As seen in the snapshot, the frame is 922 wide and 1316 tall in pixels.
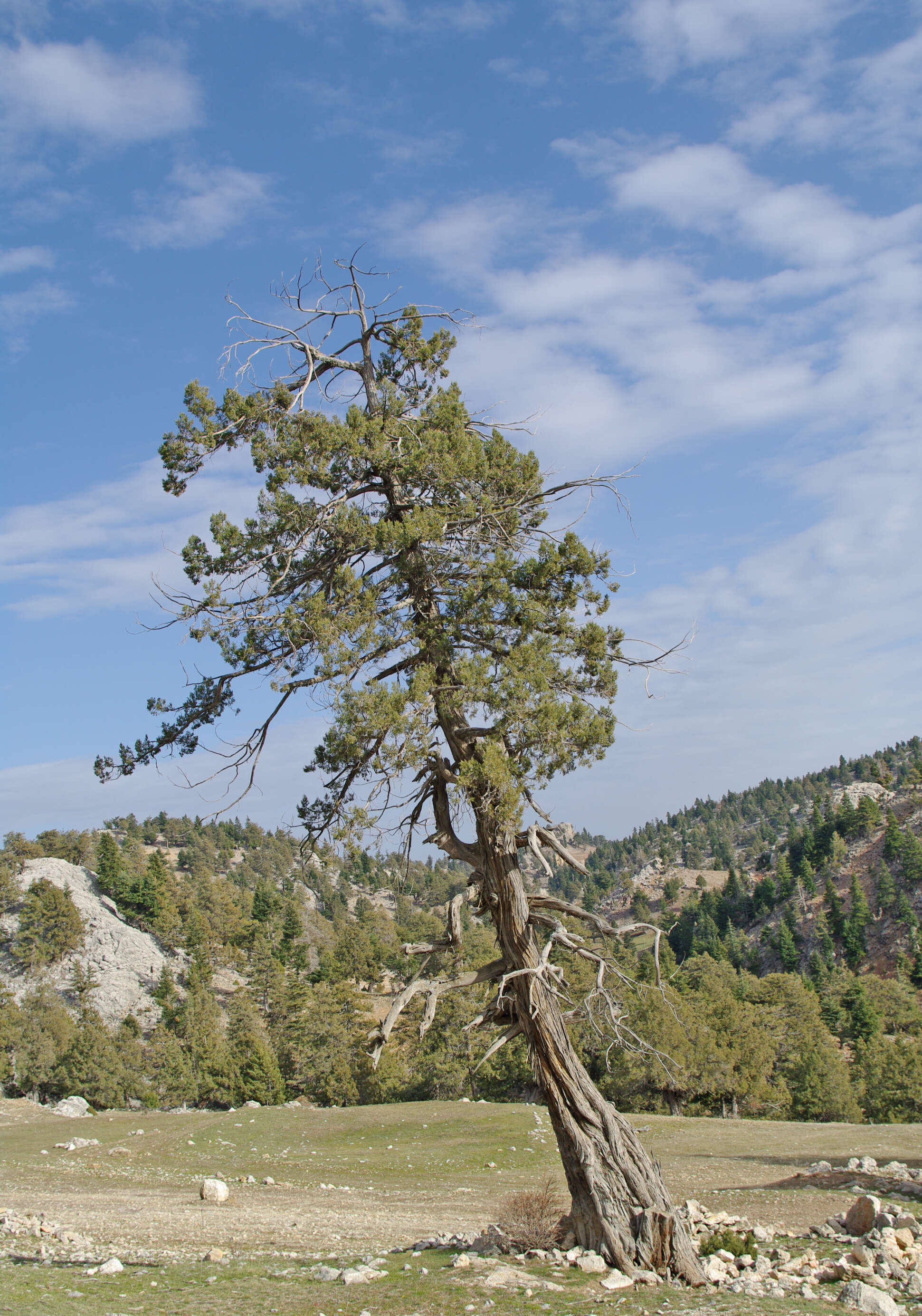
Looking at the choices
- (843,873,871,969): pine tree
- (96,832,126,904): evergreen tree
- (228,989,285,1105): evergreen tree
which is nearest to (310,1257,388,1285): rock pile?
(228,989,285,1105): evergreen tree

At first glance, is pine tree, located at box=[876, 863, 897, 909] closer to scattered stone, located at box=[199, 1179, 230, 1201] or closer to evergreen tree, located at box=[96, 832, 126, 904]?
evergreen tree, located at box=[96, 832, 126, 904]

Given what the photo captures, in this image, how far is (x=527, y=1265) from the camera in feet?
26.8

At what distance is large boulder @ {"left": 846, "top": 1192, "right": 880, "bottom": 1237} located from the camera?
32.8 ft

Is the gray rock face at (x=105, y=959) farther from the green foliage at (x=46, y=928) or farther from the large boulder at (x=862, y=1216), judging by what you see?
the large boulder at (x=862, y=1216)

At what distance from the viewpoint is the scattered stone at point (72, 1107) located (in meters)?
44.0

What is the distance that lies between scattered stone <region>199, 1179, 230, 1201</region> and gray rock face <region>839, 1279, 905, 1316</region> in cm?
1336

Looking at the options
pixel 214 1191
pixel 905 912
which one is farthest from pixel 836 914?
pixel 214 1191

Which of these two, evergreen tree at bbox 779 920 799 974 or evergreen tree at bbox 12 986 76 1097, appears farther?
evergreen tree at bbox 779 920 799 974

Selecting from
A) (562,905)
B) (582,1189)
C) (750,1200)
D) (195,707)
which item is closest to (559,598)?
(562,905)

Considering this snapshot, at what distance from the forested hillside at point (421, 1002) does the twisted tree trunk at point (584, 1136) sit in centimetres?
53

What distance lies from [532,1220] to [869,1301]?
410cm

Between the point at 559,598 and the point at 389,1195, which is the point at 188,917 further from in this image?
the point at 559,598

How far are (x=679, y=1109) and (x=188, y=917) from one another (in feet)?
239

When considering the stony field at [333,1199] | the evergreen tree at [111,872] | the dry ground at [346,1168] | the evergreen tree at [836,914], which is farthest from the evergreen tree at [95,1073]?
the evergreen tree at [836,914]
